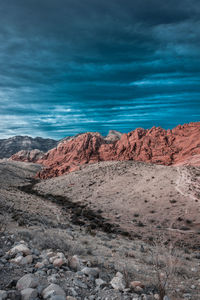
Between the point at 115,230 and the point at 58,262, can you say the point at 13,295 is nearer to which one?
the point at 58,262

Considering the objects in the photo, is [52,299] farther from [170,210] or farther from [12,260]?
[170,210]

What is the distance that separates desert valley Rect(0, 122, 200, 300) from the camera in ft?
12.0

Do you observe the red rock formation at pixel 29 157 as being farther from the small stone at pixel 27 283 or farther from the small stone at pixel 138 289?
the small stone at pixel 27 283

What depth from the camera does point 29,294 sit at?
2.63 m

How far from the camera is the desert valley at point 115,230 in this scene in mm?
3645

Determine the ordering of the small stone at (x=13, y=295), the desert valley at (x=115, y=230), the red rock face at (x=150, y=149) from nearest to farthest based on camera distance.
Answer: the small stone at (x=13, y=295) < the desert valley at (x=115, y=230) < the red rock face at (x=150, y=149)

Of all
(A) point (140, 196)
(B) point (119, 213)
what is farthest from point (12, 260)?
(A) point (140, 196)

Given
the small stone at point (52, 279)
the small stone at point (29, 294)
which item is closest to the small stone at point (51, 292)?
the small stone at point (29, 294)

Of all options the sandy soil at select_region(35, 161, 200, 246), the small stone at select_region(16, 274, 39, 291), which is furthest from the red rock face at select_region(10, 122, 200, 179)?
the small stone at select_region(16, 274, 39, 291)

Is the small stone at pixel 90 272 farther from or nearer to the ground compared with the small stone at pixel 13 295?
nearer to the ground

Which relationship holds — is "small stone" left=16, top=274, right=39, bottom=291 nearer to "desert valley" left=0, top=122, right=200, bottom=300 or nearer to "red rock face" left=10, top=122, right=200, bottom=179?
"desert valley" left=0, top=122, right=200, bottom=300

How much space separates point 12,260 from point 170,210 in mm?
20229

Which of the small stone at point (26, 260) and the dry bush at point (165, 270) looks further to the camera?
the small stone at point (26, 260)

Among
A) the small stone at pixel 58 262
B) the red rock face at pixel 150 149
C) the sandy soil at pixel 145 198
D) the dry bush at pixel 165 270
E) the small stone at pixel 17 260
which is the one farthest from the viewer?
the red rock face at pixel 150 149
